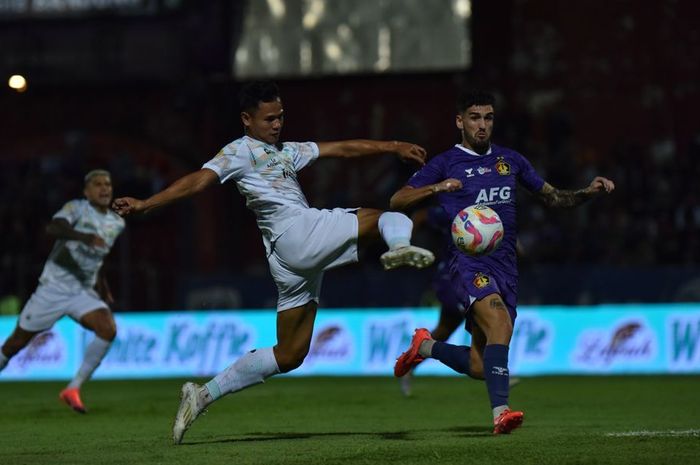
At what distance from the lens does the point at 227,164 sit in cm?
906

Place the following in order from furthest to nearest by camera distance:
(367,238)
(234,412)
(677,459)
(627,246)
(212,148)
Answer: (212,148)
(627,246)
(234,412)
(367,238)
(677,459)

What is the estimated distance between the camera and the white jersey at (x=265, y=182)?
9141 millimetres

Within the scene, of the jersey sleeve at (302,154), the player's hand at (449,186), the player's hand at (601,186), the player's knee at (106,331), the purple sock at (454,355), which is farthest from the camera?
the player's knee at (106,331)

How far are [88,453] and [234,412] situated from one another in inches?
168

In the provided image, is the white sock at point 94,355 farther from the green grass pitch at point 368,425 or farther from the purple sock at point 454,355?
the purple sock at point 454,355

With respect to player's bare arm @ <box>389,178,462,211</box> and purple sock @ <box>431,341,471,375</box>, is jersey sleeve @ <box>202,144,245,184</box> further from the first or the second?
purple sock @ <box>431,341,471,375</box>

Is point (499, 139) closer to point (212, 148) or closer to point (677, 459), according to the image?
point (212, 148)

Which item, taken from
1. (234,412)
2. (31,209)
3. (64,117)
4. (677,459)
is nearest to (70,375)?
(31,209)

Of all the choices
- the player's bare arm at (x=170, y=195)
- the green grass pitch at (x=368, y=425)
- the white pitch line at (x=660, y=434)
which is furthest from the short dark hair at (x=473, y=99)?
the white pitch line at (x=660, y=434)

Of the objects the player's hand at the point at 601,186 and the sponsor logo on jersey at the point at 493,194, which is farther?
the sponsor logo on jersey at the point at 493,194

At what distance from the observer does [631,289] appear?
65.2ft

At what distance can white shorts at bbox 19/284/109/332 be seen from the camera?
14.3 metres

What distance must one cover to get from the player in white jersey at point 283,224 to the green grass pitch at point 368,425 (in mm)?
510

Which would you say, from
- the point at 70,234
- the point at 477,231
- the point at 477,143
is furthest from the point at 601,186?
the point at 70,234
